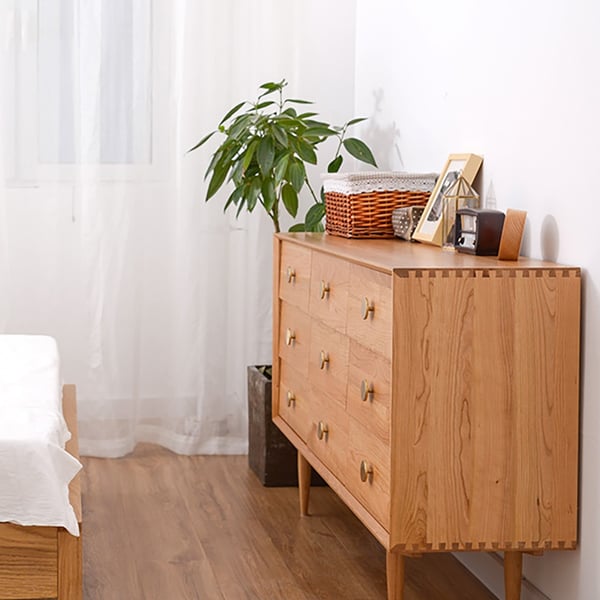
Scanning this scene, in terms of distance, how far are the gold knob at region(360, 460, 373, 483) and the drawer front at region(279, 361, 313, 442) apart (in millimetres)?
554

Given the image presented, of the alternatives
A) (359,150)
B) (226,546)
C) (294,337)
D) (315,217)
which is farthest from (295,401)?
(359,150)

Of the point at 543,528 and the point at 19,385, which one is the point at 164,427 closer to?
the point at 19,385

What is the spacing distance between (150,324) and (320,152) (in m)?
0.96

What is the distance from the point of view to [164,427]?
4301 millimetres

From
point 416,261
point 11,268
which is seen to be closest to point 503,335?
point 416,261

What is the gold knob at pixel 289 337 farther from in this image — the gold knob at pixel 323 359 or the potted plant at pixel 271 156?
the potted plant at pixel 271 156

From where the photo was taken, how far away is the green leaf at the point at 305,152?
3.74 m

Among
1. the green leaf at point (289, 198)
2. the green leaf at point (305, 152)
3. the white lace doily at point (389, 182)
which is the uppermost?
the green leaf at point (305, 152)

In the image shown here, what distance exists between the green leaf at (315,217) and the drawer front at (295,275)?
327 millimetres

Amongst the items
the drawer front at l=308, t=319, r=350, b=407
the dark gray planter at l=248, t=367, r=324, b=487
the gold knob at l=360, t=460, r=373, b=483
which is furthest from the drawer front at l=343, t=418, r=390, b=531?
the dark gray planter at l=248, t=367, r=324, b=487

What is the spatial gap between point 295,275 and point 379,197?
343 mm

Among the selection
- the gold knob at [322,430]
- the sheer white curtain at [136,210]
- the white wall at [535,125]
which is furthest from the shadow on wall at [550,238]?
the sheer white curtain at [136,210]

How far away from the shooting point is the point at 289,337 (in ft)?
11.0

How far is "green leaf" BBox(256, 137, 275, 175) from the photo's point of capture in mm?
3648
